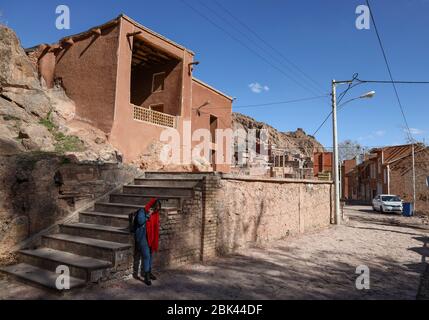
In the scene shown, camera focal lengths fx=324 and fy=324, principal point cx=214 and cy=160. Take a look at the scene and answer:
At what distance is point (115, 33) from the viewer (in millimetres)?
12477

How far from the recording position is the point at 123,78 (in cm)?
1259

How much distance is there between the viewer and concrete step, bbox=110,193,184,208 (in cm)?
655

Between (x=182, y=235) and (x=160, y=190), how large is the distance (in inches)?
50.7

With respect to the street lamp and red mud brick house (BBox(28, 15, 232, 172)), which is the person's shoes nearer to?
red mud brick house (BBox(28, 15, 232, 172))

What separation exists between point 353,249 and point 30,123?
10.5 m

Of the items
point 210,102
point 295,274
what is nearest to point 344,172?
point 210,102

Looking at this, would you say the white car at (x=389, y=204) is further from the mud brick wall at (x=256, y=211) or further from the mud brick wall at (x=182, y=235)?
the mud brick wall at (x=182, y=235)

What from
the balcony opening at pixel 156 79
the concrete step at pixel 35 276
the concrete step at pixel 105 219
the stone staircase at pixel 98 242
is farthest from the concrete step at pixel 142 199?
the balcony opening at pixel 156 79

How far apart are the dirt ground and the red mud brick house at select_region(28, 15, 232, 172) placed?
282 inches

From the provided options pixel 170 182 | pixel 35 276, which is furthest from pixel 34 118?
pixel 35 276

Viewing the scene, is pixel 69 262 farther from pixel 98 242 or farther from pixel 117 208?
pixel 117 208

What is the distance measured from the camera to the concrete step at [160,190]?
6.87 m
